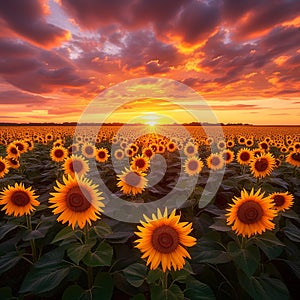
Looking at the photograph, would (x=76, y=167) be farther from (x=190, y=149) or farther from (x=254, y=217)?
(x=190, y=149)

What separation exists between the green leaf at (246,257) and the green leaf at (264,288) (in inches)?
8.1

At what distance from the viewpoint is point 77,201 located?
340 cm

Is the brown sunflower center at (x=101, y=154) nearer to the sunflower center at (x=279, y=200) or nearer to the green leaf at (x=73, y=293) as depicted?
the sunflower center at (x=279, y=200)

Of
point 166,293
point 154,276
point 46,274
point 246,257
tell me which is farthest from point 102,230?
point 246,257

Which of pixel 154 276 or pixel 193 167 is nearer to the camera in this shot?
pixel 154 276

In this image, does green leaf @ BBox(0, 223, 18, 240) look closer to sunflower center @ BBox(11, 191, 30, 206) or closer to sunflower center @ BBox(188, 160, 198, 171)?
sunflower center @ BBox(11, 191, 30, 206)

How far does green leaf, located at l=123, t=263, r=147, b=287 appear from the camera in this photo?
2920 mm

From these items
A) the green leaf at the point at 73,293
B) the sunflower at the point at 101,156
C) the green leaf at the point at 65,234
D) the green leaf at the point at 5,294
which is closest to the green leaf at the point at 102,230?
the green leaf at the point at 65,234

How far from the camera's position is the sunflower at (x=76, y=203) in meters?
3.37

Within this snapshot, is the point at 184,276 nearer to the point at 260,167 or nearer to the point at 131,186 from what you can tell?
the point at 131,186

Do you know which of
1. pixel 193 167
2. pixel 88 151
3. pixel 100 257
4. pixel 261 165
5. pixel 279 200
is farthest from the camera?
pixel 88 151

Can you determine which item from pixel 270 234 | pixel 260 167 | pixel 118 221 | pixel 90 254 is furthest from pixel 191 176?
pixel 90 254

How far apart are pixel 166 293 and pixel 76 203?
4.35 ft

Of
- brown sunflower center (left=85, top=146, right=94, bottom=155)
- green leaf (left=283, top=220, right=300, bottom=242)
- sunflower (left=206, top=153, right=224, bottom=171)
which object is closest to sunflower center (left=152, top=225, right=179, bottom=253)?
green leaf (left=283, top=220, right=300, bottom=242)
